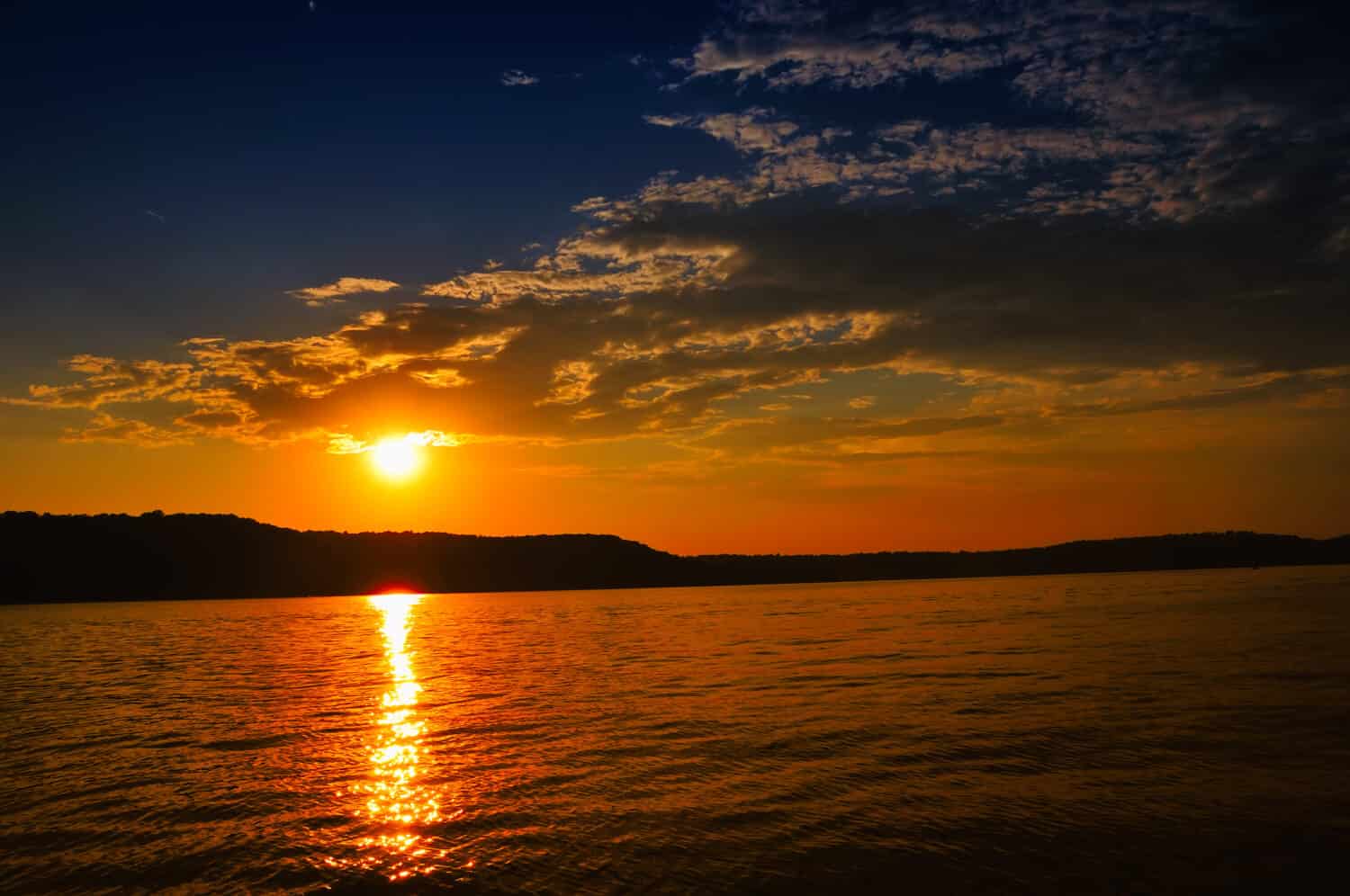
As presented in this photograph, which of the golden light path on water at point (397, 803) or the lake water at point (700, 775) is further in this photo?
the golden light path on water at point (397, 803)

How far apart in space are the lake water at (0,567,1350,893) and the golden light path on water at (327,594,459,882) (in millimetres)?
91

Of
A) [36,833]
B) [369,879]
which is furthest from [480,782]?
[36,833]

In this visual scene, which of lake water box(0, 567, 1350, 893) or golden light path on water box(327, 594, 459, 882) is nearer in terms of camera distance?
lake water box(0, 567, 1350, 893)

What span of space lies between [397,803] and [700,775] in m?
7.25

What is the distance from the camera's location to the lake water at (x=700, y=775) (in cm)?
1398

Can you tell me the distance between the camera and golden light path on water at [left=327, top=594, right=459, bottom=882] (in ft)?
48.0

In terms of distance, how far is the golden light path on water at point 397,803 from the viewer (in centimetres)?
1462

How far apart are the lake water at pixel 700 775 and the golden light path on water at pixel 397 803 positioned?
9 centimetres

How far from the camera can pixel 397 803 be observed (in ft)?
60.0

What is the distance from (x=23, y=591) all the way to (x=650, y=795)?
703 ft

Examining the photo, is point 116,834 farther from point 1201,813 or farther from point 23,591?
point 23,591

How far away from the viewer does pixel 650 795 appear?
59.8 feet

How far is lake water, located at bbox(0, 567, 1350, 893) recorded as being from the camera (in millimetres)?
13977

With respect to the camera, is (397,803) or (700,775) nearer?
(397,803)
